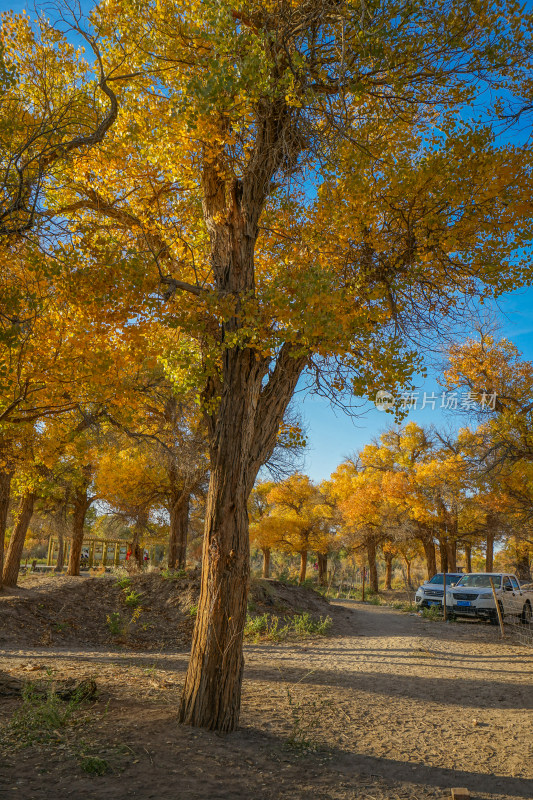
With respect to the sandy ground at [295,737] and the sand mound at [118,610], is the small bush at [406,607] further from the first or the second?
the sandy ground at [295,737]

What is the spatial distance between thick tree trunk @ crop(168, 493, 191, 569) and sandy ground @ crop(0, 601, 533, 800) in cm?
763

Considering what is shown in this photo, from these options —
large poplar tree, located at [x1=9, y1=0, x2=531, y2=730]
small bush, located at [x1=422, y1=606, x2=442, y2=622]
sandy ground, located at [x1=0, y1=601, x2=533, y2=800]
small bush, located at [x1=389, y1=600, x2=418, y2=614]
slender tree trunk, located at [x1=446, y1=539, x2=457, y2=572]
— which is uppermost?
large poplar tree, located at [x1=9, y1=0, x2=531, y2=730]

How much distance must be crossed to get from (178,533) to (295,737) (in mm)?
12594

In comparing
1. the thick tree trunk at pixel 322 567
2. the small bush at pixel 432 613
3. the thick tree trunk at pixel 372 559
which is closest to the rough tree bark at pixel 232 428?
the small bush at pixel 432 613

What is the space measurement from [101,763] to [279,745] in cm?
170

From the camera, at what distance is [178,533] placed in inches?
667

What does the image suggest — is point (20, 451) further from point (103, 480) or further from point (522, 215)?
point (522, 215)

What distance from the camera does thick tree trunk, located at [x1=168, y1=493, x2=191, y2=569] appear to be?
16641 mm

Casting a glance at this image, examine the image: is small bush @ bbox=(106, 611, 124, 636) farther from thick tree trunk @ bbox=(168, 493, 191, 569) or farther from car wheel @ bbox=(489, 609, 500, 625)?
car wheel @ bbox=(489, 609, 500, 625)

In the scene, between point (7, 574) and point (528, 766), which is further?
point (7, 574)

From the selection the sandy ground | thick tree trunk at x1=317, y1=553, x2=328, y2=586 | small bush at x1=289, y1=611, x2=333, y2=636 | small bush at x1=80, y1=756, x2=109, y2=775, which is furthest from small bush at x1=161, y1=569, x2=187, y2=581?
thick tree trunk at x1=317, y1=553, x2=328, y2=586

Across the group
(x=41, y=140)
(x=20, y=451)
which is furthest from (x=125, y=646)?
(x=41, y=140)

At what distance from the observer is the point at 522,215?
234 inches

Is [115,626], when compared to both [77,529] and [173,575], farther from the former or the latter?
[77,529]
